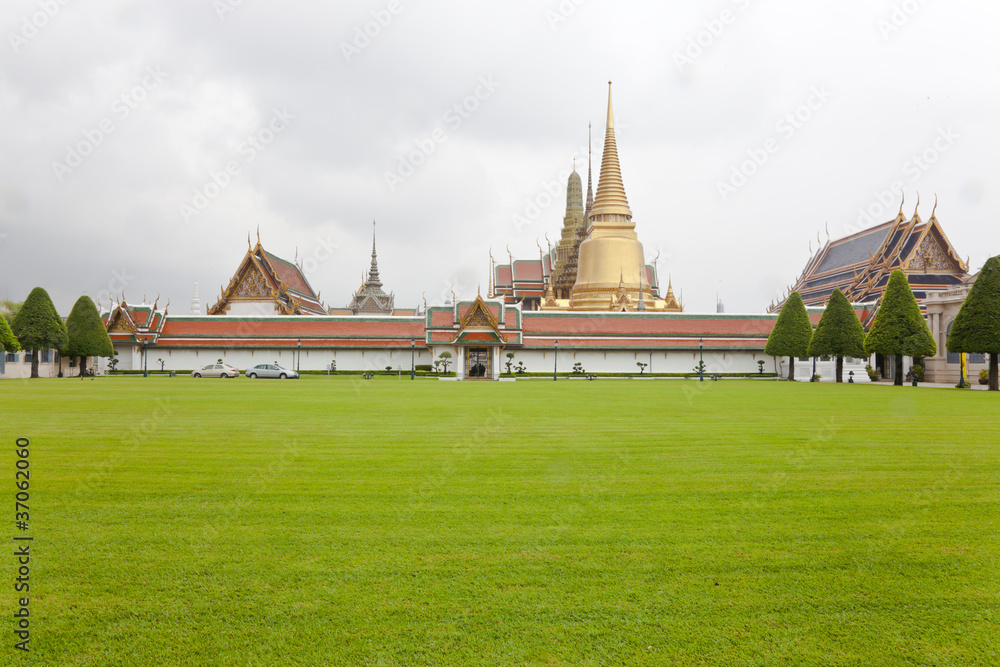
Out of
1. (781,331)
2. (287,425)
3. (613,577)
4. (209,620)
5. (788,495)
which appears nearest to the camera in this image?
(209,620)

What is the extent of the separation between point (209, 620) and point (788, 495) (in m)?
5.41

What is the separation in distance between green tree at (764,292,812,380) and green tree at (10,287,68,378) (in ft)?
148

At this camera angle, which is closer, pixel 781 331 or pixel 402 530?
pixel 402 530

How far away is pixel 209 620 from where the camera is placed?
384 cm

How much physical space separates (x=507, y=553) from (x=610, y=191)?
63.8 m

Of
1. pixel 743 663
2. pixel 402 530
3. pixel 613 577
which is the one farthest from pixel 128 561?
pixel 743 663

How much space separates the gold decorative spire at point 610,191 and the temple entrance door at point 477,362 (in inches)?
913

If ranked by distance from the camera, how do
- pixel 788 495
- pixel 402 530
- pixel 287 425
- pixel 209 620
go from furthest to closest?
pixel 287 425
pixel 788 495
pixel 402 530
pixel 209 620

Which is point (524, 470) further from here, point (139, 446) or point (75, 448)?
point (75, 448)

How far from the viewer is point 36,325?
39.2m

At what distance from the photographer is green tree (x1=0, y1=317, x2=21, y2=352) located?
116ft

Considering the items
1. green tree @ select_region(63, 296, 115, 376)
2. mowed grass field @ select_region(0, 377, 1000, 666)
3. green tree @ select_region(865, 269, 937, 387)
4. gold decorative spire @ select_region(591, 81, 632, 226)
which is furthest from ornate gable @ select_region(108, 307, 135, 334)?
green tree @ select_region(865, 269, 937, 387)

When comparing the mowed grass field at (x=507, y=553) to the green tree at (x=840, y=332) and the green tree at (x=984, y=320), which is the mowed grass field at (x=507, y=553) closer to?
the green tree at (x=984, y=320)

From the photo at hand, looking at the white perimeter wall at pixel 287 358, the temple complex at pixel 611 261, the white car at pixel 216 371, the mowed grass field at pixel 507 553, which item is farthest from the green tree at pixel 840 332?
the white car at pixel 216 371
